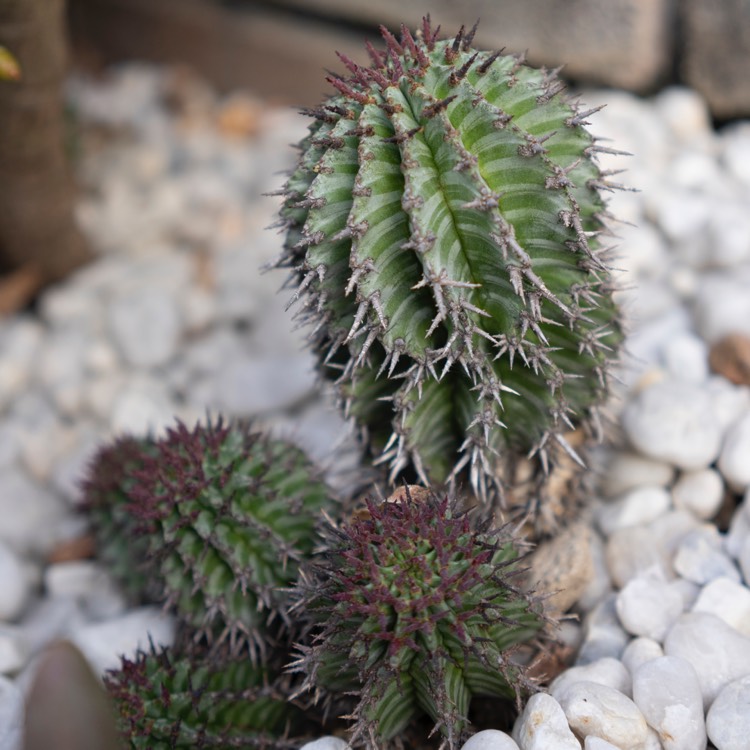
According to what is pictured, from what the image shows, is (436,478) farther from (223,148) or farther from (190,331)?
(223,148)

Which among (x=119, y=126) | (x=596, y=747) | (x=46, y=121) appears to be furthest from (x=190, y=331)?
(x=596, y=747)

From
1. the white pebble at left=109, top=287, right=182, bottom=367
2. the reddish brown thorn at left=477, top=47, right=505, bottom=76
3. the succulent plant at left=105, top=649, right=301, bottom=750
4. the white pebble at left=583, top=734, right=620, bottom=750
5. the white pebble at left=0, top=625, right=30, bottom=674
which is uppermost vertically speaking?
the reddish brown thorn at left=477, top=47, right=505, bottom=76

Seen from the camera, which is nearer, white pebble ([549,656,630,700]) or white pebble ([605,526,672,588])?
white pebble ([549,656,630,700])

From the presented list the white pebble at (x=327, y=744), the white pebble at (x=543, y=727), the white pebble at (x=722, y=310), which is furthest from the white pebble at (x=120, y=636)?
the white pebble at (x=722, y=310)

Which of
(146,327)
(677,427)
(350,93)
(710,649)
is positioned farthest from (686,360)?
(146,327)

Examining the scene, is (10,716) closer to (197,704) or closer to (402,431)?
(197,704)

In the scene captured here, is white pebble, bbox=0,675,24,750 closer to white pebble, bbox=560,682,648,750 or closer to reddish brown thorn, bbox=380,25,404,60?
white pebble, bbox=560,682,648,750

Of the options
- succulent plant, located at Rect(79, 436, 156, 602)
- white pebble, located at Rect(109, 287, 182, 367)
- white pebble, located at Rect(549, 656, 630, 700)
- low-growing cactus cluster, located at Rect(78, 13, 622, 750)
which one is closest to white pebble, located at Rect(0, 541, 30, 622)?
succulent plant, located at Rect(79, 436, 156, 602)
